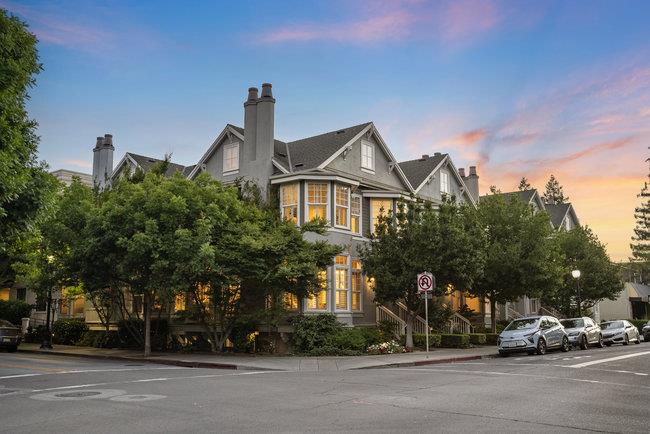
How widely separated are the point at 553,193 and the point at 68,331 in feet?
272

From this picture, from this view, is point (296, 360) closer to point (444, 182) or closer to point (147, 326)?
point (147, 326)

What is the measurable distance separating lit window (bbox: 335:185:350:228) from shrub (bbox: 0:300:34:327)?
2251 cm

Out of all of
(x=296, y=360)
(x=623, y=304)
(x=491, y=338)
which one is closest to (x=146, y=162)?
(x=296, y=360)

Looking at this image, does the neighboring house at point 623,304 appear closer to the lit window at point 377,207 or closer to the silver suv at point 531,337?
the silver suv at point 531,337

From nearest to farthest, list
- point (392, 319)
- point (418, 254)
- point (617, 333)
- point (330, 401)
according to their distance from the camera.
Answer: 1. point (330, 401)
2. point (418, 254)
3. point (392, 319)
4. point (617, 333)

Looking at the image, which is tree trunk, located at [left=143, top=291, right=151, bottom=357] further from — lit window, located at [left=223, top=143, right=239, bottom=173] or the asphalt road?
lit window, located at [left=223, top=143, right=239, bottom=173]

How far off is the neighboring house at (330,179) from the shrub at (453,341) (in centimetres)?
246

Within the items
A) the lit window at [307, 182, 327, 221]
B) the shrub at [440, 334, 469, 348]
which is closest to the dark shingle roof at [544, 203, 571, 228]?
the shrub at [440, 334, 469, 348]

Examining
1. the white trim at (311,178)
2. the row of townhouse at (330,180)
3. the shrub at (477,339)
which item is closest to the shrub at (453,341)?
the row of townhouse at (330,180)

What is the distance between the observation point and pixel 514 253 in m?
29.8

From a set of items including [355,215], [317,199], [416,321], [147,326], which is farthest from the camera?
[416,321]

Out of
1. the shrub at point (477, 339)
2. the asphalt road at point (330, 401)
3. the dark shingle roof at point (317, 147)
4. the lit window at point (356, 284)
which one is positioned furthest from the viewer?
the shrub at point (477, 339)

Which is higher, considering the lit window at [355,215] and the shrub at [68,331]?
the lit window at [355,215]

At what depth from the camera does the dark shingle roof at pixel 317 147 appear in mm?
28105
